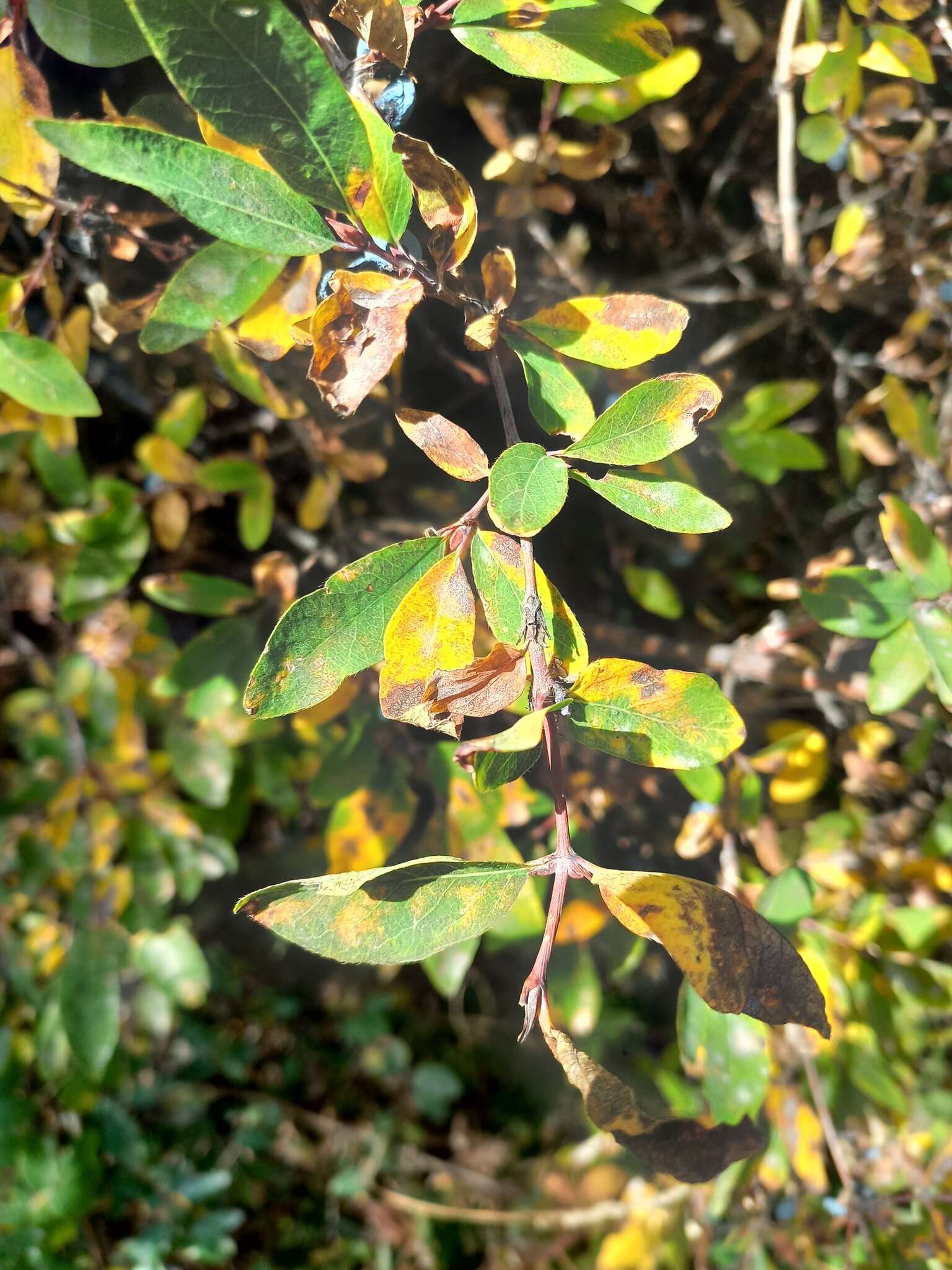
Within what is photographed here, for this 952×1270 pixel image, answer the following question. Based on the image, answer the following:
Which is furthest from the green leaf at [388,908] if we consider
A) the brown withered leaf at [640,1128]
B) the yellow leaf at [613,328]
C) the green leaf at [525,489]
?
the yellow leaf at [613,328]

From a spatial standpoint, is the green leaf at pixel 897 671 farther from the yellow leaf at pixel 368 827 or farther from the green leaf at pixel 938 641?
the yellow leaf at pixel 368 827

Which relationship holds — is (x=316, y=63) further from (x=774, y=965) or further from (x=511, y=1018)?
(x=511, y=1018)

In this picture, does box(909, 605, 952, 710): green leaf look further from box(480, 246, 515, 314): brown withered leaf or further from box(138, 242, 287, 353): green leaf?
box(138, 242, 287, 353): green leaf

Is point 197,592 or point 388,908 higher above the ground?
point 388,908

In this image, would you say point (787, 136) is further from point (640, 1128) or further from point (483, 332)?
point (640, 1128)

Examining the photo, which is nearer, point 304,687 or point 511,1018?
point 304,687

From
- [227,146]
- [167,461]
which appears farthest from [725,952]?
[167,461]

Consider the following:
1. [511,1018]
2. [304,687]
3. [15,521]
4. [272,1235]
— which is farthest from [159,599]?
[272,1235]
